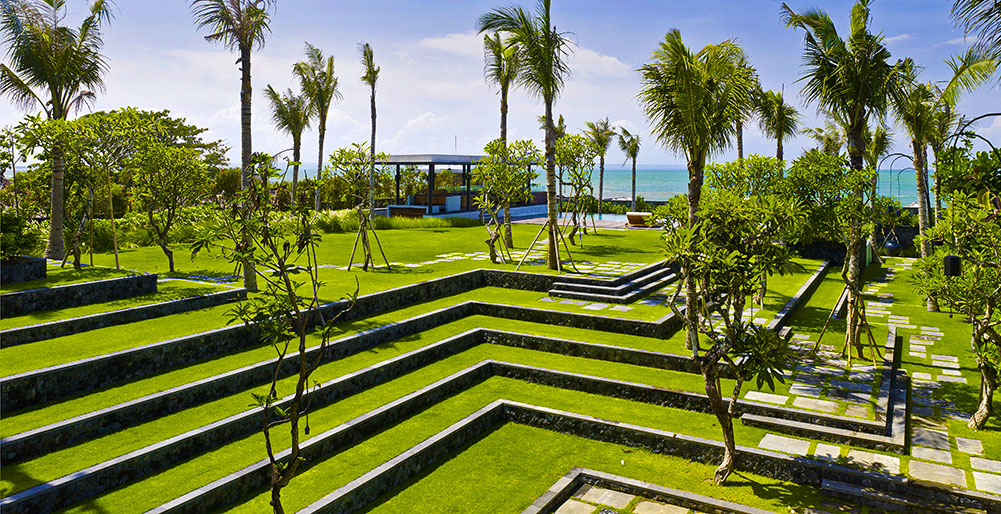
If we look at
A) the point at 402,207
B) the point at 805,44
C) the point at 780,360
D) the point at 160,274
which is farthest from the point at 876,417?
the point at 402,207

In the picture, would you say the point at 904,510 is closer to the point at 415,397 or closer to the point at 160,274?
the point at 415,397

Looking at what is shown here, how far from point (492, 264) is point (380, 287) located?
4.58 meters

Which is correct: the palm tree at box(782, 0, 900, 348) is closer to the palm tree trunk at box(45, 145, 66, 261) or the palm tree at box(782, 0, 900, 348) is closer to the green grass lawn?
the green grass lawn

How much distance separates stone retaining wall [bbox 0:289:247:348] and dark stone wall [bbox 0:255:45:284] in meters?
2.94

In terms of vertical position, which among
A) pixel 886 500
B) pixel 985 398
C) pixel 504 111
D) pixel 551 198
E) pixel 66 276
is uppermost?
pixel 504 111

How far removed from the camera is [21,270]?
12.3m

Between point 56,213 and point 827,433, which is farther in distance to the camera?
point 56,213

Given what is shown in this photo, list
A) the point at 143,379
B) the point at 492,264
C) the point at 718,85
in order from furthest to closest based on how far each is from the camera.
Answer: the point at 492,264
the point at 718,85
the point at 143,379

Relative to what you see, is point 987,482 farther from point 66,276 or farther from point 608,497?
point 66,276

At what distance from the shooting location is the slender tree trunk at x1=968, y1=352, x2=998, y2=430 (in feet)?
26.8

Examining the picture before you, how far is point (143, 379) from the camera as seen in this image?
903 centimetres

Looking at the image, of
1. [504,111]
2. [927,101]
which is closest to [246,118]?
[504,111]

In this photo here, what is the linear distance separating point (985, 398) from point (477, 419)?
6.82 metres

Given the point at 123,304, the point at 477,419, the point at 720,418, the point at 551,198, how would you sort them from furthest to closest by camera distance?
the point at 551,198 < the point at 123,304 < the point at 477,419 < the point at 720,418
